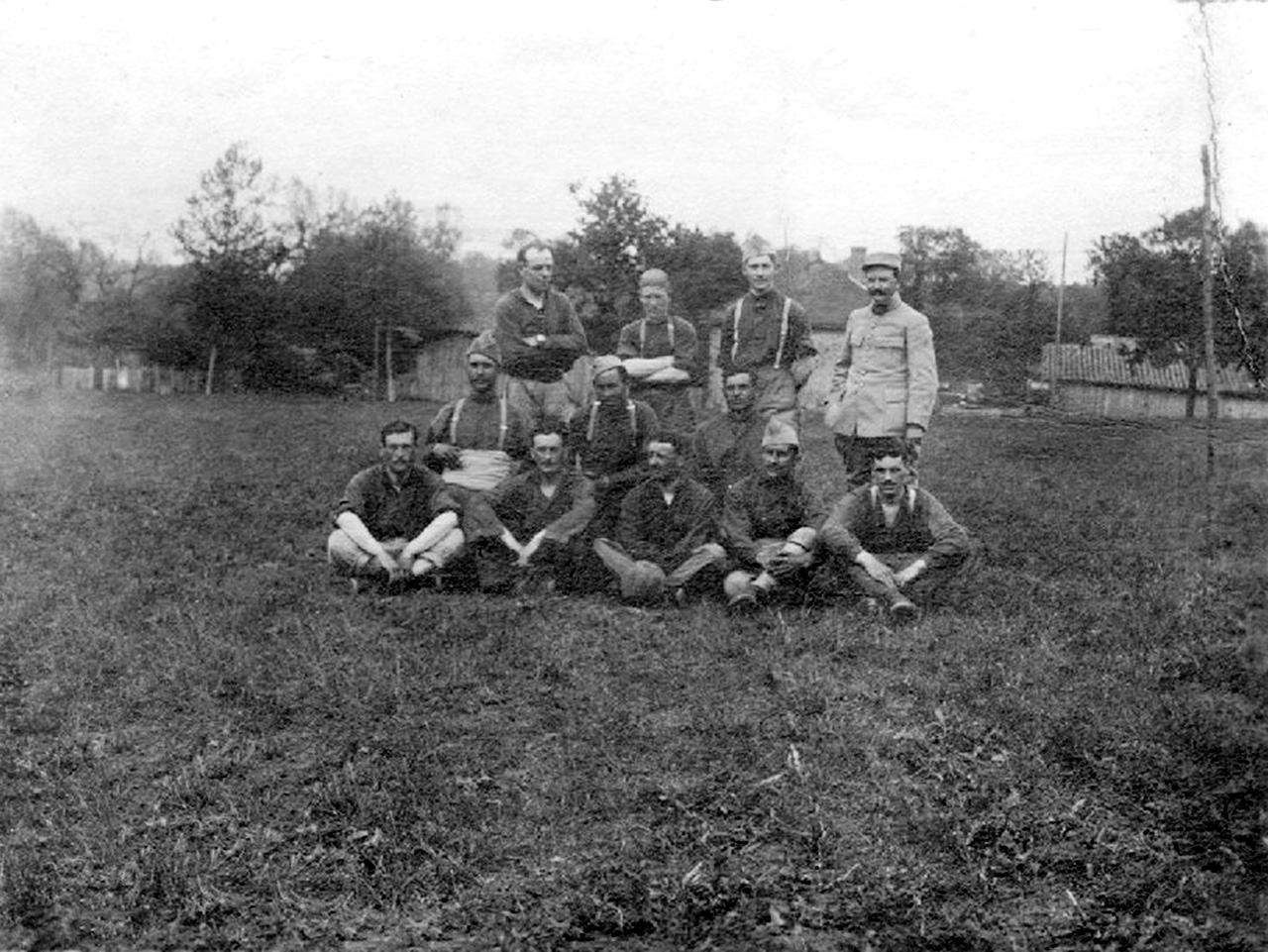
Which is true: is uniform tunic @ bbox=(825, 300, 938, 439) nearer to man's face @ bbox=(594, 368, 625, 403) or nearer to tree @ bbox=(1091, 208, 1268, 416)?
man's face @ bbox=(594, 368, 625, 403)

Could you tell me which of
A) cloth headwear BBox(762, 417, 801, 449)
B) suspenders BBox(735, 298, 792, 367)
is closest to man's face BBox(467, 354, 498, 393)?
suspenders BBox(735, 298, 792, 367)

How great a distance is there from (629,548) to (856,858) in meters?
3.82

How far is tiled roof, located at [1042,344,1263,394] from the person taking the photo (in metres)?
34.4

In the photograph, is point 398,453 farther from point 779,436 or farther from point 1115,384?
point 1115,384

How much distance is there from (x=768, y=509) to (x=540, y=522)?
1.55 metres

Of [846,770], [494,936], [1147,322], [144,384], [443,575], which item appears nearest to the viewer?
[494,936]

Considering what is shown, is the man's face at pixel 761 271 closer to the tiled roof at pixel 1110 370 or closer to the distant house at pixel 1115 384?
the distant house at pixel 1115 384

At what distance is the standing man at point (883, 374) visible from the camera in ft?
24.6

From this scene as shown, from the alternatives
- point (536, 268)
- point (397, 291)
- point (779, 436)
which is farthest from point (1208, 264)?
point (397, 291)

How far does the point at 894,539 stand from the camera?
713 centimetres

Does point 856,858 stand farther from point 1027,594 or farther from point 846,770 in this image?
point 1027,594

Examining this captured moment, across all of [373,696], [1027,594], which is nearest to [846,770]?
[373,696]

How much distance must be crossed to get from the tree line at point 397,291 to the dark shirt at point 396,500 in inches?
738

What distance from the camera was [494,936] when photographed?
132 inches
